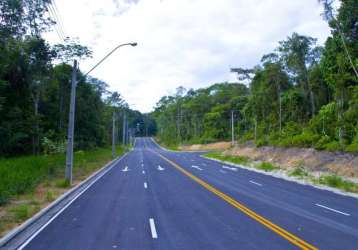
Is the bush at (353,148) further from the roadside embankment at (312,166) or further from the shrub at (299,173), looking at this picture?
the shrub at (299,173)

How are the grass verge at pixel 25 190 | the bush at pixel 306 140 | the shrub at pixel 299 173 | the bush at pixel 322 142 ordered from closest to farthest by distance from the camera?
the grass verge at pixel 25 190 < the shrub at pixel 299 173 < the bush at pixel 322 142 < the bush at pixel 306 140

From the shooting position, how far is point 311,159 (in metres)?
34.2

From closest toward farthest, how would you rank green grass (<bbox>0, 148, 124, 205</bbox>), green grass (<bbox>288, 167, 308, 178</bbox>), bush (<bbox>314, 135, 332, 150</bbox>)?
green grass (<bbox>0, 148, 124, 205</bbox>), green grass (<bbox>288, 167, 308, 178</bbox>), bush (<bbox>314, 135, 332, 150</bbox>)

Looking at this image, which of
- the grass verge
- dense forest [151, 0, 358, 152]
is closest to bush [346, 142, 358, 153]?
dense forest [151, 0, 358, 152]

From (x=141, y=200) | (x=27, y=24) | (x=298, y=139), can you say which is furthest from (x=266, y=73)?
(x=141, y=200)

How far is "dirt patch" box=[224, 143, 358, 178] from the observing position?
27917 millimetres

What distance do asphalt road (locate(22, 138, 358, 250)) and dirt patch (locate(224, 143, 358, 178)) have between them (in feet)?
29.7

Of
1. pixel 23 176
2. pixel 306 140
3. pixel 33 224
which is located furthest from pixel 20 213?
pixel 306 140

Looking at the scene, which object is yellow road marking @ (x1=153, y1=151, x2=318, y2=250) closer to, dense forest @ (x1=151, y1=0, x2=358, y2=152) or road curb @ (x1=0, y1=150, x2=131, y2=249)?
road curb @ (x1=0, y1=150, x2=131, y2=249)

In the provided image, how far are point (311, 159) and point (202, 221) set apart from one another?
79.9 feet

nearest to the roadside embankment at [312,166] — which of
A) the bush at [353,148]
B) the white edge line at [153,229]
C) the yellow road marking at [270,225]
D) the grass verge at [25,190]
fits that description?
the bush at [353,148]

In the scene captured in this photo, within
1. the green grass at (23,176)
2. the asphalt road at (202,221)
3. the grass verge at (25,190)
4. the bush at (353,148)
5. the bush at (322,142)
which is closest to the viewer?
the asphalt road at (202,221)

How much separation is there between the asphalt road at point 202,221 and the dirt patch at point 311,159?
904 centimetres

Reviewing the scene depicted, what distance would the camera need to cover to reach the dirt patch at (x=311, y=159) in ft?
91.6
